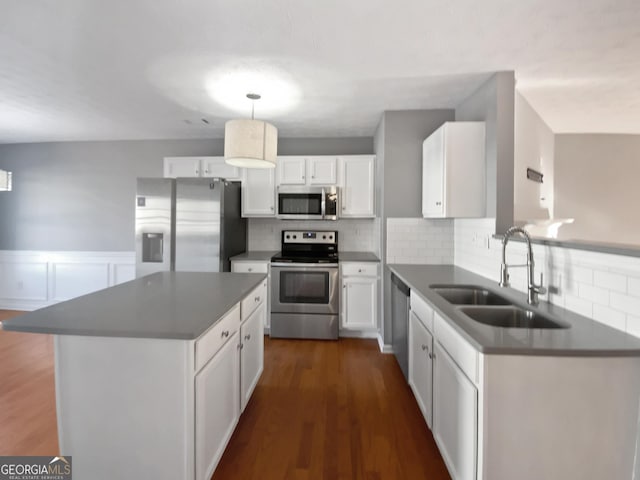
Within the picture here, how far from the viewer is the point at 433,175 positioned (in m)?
2.65

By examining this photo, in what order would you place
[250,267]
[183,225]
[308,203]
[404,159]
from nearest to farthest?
[404,159] < [183,225] < [250,267] < [308,203]

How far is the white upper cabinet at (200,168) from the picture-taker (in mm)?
3771

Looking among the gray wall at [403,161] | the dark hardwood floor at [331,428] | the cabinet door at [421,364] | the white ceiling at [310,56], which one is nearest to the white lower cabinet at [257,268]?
the dark hardwood floor at [331,428]

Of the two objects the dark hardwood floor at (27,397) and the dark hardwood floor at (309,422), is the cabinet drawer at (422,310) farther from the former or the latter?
the dark hardwood floor at (27,397)

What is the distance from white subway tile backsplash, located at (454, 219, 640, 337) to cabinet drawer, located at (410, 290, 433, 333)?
66 centimetres

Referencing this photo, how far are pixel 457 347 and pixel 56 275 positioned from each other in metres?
5.39

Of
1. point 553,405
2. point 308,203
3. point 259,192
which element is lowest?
point 553,405

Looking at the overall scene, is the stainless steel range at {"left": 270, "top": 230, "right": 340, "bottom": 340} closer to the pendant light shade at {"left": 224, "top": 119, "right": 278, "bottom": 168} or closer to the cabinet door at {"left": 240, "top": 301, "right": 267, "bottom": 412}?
the cabinet door at {"left": 240, "top": 301, "right": 267, "bottom": 412}

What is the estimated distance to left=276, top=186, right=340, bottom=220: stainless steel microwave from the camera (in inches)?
137

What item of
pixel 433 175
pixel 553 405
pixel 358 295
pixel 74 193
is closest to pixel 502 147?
pixel 433 175

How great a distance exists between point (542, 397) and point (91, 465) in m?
1.85

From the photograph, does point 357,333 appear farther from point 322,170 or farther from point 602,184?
point 602,184

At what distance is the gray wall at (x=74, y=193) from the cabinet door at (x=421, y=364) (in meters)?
4.06

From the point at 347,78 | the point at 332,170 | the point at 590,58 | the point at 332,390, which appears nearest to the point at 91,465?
the point at 332,390
